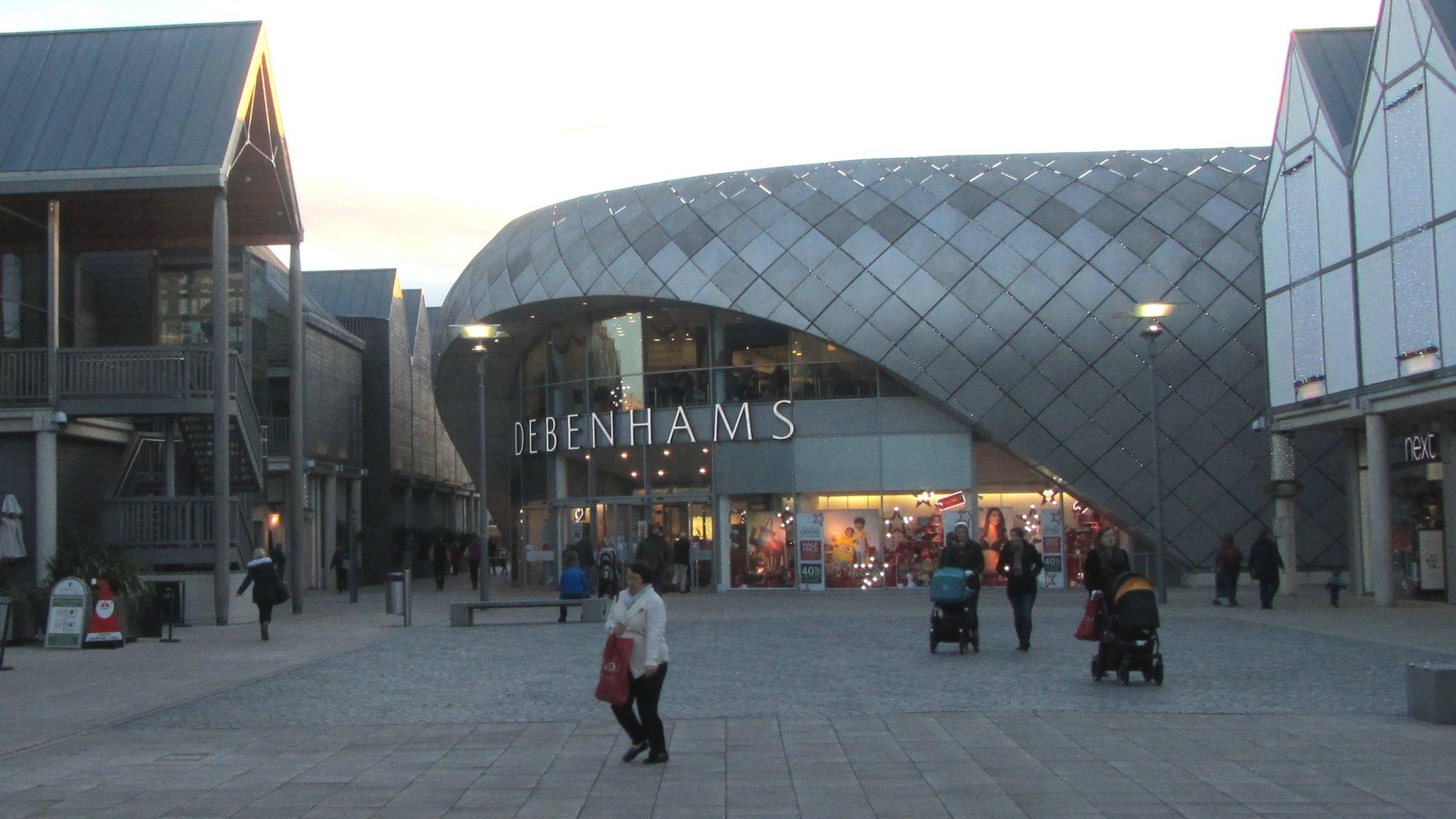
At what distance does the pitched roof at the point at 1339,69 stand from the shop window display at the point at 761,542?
1472 cm

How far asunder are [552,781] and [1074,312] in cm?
2640

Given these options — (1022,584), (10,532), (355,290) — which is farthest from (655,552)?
(355,290)

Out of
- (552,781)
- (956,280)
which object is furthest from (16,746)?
(956,280)

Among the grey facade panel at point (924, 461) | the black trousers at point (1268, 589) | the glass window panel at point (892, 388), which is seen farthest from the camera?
the glass window panel at point (892, 388)

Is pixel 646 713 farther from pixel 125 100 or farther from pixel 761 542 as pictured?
pixel 761 542

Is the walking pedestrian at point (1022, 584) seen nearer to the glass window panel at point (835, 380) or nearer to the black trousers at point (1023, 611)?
the black trousers at point (1023, 611)

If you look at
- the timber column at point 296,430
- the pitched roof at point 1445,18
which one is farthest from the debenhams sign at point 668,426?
the pitched roof at point 1445,18

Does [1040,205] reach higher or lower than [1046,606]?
higher

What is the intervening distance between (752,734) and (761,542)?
24375 mm

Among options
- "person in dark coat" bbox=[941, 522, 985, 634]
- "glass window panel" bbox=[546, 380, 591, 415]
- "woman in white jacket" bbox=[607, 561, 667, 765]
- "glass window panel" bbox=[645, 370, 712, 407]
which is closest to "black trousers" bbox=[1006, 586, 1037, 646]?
"person in dark coat" bbox=[941, 522, 985, 634]

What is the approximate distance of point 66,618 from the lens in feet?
63.3

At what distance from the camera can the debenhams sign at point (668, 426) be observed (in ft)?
113

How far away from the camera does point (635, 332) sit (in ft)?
119

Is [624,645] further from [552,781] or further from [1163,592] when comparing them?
[1163,592]
